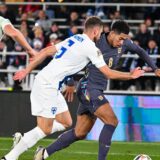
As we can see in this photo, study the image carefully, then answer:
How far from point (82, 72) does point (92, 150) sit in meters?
5.54

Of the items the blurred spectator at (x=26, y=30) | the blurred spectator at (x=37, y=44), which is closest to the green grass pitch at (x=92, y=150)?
the blurred spectator at (x=37, y=44)

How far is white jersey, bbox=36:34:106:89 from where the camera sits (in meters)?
10.3

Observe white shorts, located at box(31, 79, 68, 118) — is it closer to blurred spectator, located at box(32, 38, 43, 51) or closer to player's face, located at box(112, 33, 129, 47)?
player's face, located at box(112, 33, 129, 47)

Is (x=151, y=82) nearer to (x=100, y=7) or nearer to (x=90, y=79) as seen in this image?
(x=100, y=7)

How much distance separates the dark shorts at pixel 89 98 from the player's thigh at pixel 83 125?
0.26 feet

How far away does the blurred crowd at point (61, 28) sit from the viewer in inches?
744

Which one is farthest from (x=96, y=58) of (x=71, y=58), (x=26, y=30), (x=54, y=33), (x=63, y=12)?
(x=63, y=12)

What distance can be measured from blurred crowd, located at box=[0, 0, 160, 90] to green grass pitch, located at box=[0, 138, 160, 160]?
405cm

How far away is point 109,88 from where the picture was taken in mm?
19031

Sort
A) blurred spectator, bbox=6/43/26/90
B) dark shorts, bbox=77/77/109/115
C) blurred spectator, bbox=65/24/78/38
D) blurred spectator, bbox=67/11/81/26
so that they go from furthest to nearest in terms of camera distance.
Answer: blurred spectator, bbox=67/11/81/26 → blurred spectator, bbox=6/43/26/90 → blurred spectator, bbox=65/24/78/38 → dark shorts, bbox=77/77/109/115

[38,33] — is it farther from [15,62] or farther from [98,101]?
[98,101]

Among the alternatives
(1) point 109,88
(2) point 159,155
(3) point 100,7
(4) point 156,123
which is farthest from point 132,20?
(2) point 159,155

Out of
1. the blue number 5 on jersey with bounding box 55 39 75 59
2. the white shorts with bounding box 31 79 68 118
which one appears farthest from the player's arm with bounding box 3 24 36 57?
the white shorts with bounding box 31 79 68 118

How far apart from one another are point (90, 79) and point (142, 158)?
1.35 metres
